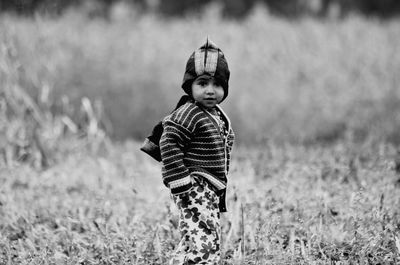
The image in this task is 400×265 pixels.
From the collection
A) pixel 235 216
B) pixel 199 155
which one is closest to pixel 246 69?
pixel 235 216

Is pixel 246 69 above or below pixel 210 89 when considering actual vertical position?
above

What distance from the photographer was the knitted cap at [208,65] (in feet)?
8.57

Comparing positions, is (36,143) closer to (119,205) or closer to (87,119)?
(87,119)

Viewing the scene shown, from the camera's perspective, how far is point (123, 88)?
8.16m

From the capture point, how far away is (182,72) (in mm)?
8609

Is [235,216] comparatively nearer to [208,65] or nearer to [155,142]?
[155,142]

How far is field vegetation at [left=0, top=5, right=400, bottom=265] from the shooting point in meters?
3.27

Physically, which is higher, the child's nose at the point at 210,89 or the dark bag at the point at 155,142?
the child's nose at the point at 210,89

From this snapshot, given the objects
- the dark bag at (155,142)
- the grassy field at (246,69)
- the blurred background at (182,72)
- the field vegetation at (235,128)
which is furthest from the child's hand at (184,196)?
the grassy field at (246,69)

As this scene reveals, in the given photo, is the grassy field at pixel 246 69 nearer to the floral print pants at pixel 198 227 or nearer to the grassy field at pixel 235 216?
the grassy field at pixel 235 216

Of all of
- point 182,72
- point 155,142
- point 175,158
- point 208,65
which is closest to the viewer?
point 175,158

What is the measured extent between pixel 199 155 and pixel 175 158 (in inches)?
6.8

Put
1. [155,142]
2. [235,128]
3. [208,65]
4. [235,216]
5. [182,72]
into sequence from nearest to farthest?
[208,65] → [155,142] → [235,216] → [235,128] → [182,72]

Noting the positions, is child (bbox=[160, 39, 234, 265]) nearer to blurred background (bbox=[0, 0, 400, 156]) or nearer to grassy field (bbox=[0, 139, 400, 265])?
grassy field (bbox=[0, 139, 400, 265])
